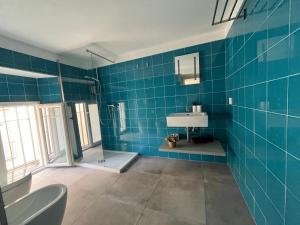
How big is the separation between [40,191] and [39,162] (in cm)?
231

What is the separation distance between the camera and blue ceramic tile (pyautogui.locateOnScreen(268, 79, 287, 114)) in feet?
2.85

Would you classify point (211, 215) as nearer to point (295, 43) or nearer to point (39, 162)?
point (295, 43)

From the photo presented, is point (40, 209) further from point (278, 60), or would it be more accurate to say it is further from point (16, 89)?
point (16, 89)

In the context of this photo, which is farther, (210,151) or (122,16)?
(210,151)

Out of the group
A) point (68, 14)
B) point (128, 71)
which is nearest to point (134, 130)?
point (128, 71)

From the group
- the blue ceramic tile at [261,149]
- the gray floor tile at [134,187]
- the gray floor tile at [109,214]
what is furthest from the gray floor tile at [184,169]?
the blue ceramic tile at [261,149]

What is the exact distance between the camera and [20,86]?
8.89 feet

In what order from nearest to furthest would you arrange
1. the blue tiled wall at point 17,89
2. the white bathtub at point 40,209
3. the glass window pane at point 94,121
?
the white bathtub at point 40,209, the blue tiled wall at point 17,89, the glass window pane at point 94,121

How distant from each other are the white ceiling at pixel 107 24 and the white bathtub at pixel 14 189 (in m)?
1.79

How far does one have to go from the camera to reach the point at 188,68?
8.77 feet

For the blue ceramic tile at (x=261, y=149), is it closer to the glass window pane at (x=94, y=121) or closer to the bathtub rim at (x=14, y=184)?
the bathtub rim at (x=14, y=184)

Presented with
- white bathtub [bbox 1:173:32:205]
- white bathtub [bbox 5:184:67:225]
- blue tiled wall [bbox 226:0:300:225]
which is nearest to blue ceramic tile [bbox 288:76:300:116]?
blue tiled wall [bbox 226:0:300:225]

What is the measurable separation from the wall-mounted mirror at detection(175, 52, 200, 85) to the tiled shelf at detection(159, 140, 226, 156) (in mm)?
1147

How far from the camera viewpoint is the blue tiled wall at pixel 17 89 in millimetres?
2463
